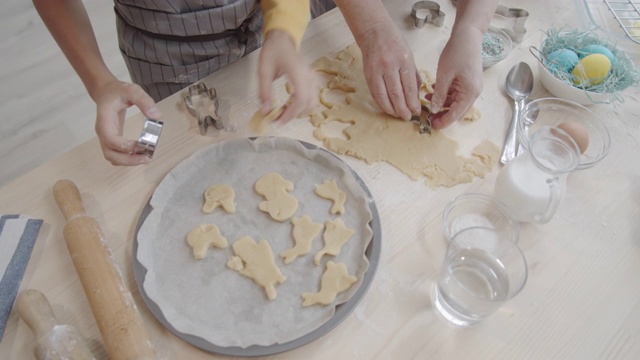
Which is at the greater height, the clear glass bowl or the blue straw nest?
the blue straw nest

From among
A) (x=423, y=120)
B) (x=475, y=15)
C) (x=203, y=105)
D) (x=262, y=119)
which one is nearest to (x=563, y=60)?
(x=475, y=15)

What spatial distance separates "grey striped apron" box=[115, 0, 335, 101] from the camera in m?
0.88

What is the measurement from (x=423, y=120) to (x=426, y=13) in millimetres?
357

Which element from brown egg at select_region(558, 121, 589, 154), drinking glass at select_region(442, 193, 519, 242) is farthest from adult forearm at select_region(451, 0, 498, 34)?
drinking glass at select_region(442, 193, 519, 242)

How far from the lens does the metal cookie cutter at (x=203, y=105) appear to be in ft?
2.68

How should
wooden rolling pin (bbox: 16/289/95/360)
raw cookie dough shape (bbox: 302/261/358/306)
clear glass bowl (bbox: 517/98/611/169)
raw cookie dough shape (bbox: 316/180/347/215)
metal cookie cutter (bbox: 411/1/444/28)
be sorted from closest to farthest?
1. wooden rolling pin (bbox: 16/289/95/360)
2. raw cookie dough shape (bbox: 302/261/358/306)
3. raw cookie dough shape (bbox: 316/180/347/215)
4. clear glass bowl (bbox: 517/98/611/169)
5. metal cookie cutter (bbox: 411/1/444/28)

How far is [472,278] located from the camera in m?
0.64

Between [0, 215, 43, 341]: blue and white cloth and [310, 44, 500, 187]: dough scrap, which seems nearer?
[0, 215, 43, 341]: blue and white cloth

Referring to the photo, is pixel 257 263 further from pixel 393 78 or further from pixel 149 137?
pixel 393 78

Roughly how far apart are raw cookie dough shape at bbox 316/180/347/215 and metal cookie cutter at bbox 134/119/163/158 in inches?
10.7

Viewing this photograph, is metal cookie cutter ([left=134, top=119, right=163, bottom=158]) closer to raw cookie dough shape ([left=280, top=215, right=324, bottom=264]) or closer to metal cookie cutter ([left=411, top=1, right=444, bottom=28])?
raw cookie dough shape ([left=280, top=215, right=324, bottom=264])

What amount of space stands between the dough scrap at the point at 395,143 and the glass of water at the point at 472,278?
163 millimetres

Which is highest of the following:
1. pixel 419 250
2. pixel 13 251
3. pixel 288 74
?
pixel 288 74

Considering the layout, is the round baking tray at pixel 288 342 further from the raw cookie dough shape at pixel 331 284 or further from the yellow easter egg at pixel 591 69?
the yellow easter egg at pixel 591 69
